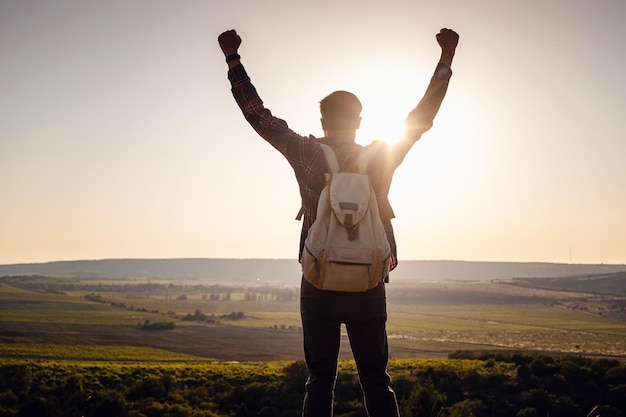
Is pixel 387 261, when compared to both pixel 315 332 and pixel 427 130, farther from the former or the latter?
pixel 427 130

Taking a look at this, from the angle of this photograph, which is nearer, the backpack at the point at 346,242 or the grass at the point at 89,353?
the backpack at the point at 346,242

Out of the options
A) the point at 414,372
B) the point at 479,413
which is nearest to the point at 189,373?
the point at 414,372

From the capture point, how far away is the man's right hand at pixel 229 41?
3.67 m

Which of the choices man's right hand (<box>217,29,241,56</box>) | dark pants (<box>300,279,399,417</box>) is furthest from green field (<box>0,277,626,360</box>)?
dark pants (<box>300,279,399,417</box>)

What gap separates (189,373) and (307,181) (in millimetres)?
40611

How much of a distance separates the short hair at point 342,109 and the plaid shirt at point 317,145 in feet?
0.32

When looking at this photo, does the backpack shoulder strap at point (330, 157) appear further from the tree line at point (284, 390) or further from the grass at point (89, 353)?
the grass at point (89, 353)

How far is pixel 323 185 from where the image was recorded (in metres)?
3.37

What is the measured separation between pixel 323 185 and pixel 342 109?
0.47 meters

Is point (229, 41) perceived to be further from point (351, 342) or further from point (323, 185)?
point (351, 342)

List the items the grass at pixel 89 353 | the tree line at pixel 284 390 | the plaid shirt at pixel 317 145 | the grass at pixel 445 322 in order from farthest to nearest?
the grass at pixel 445 322
the grass at pixel 89 353
the tree line at pixel 284 390
the plaid shirt at pixel 317 145

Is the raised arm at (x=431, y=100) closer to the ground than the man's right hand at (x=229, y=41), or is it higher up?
closer to the ground

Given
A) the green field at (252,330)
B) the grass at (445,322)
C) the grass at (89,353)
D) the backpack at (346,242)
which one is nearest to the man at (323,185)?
the backpack at (346,242)

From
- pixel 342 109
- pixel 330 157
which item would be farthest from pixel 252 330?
pixel 330 157
